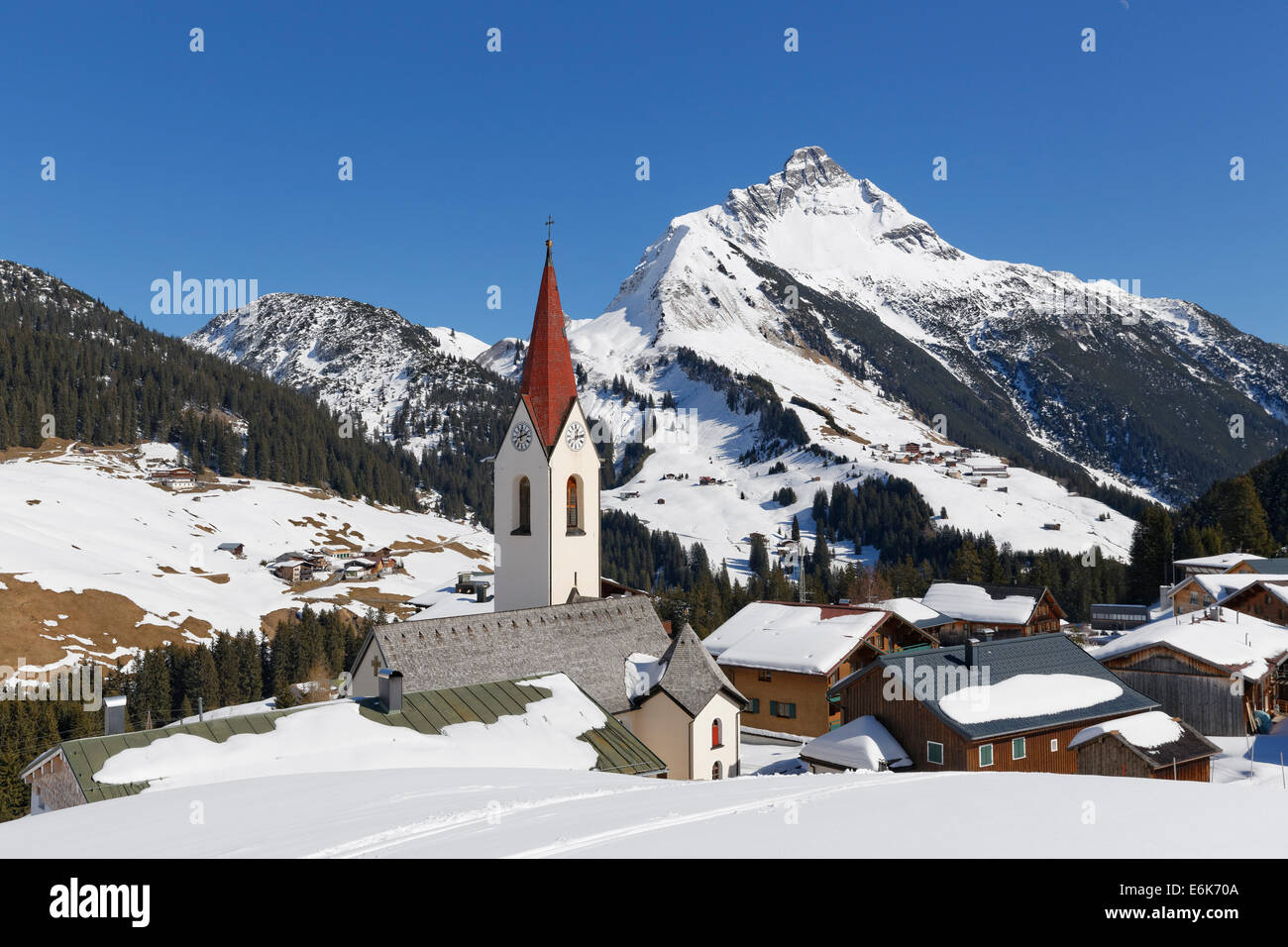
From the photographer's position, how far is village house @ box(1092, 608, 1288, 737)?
141ft

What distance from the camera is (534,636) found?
33.8 metres

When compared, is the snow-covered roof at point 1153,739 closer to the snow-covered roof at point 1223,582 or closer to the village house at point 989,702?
the village house at point 989,702

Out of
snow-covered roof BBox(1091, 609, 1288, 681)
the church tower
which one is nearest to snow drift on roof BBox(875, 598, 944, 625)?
snow-covered roof BBox(1091, 609, 1288, 681)

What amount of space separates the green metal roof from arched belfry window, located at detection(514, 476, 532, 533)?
12631 millimetres

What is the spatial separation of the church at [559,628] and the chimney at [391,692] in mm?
656

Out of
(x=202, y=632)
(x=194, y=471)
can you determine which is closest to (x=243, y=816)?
(x=202, y=632)

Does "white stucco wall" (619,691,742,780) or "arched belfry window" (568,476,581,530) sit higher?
"arched belfry window" (568,476,581,530)

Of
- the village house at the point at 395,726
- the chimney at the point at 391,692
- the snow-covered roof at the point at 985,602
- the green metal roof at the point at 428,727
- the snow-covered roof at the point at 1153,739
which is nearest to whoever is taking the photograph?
the green metal roof at the point at 428,727

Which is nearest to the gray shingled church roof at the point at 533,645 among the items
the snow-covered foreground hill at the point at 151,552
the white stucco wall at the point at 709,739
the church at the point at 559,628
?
the church at the point at 559,628

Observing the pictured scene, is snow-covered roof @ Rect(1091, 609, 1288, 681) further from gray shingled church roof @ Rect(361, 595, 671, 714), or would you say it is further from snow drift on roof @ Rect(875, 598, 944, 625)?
gray shingled church roof @ Rect(361, 595, 671, 714)

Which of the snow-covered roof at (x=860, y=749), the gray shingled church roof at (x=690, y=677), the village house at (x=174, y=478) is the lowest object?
the snow-covered roof at (x=860, y=749)

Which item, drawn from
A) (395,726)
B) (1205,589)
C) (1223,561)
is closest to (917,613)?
(1205,589)

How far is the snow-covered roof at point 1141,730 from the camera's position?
3212 centimetres

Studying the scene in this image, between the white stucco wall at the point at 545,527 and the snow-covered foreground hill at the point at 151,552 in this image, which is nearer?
the white stucco wall at the point at 545,527
